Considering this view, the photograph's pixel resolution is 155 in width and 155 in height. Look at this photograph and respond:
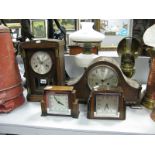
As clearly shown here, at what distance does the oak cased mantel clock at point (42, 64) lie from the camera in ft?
3.28

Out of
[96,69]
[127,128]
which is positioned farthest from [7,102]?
[127,128]

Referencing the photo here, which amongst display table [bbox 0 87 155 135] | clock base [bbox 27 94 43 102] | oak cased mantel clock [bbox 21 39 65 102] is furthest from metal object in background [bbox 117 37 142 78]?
clock base [bbox 27 94 43 102]

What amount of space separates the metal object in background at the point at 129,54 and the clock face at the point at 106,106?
0.30m

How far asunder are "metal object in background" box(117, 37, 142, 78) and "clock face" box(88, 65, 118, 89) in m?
0.18

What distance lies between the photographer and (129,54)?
1134 millimetres

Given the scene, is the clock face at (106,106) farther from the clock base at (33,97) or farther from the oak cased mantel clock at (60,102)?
the clock base at (33,97)

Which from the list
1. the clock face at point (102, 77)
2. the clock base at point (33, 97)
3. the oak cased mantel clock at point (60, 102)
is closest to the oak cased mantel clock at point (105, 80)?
the clock face at point (102, 77)

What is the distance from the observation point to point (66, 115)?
94 cm

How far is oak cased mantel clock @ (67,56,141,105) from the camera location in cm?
95

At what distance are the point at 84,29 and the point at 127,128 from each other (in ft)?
1.81

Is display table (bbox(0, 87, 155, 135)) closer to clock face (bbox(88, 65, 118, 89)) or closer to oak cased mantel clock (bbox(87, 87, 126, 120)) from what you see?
oak cased mantel clock (bbox(87, 87, 126, 120))

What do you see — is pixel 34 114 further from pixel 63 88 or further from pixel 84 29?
pixel 84 29

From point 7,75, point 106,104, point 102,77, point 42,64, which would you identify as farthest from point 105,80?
point 7,75

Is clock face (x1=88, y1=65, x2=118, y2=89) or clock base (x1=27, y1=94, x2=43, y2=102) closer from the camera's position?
clock face (x1=88, y1=65, x2=118, y2=89)
